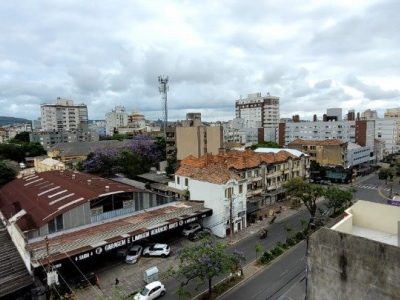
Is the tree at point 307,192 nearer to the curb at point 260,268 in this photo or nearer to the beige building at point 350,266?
the curb at point 260,268

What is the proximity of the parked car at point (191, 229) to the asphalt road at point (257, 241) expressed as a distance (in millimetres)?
6023

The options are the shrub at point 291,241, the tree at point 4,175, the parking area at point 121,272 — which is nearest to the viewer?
the parking area at point 121,272

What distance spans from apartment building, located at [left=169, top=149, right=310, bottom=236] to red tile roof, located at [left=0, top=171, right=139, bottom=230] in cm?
1078

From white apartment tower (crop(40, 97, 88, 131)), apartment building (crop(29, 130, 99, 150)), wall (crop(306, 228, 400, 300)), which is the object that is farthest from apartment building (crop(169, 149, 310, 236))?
Answer: white apartment tower (crop(40, 97, 88, 131))

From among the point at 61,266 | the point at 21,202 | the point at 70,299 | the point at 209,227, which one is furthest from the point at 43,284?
the point at 209,227

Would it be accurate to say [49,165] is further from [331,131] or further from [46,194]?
[331,131]

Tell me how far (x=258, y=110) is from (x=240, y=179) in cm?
14810

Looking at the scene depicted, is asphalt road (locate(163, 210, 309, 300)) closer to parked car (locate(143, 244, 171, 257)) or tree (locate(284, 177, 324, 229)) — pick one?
tree (locate(284, 177, 324, 229))

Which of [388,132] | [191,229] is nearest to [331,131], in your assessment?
[388,132]

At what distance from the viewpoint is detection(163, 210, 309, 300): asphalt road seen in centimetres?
2952

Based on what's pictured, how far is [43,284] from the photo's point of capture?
27938 mm

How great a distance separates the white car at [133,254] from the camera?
34.5 metres

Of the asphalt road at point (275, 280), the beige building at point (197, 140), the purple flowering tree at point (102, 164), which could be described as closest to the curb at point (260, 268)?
the asphalt road at point (275, 280)

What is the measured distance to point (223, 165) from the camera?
5134 cm
